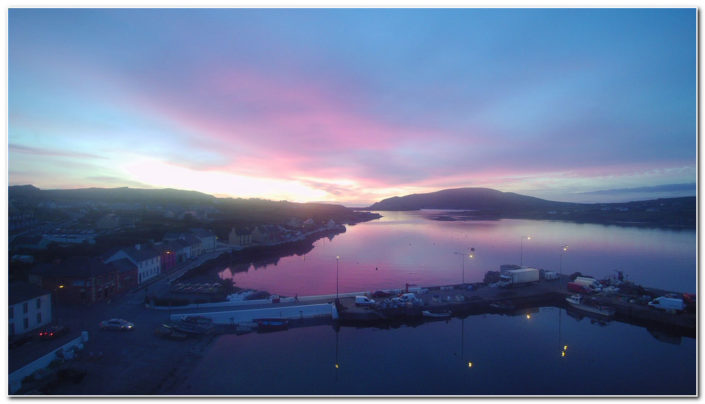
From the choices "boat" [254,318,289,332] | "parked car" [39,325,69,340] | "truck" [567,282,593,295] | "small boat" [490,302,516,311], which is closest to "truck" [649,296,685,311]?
"truck" [567,282,593,295]

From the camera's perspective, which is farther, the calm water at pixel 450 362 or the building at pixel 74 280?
the building at pixel 74 280

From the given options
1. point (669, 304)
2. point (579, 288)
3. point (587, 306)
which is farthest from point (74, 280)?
point (669, 304)

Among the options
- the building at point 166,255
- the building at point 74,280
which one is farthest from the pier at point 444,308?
the building at point 166,255

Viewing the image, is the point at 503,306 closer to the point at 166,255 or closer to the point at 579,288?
the point at 579,288

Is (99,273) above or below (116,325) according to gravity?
above

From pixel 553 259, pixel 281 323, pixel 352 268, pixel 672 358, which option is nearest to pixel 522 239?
pixel 553 259

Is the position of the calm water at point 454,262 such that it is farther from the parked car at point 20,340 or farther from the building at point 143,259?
the parked car at point 20,340

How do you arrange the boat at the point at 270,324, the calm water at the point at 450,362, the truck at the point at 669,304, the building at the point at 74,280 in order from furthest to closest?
the truck at the point at 669,304 → the building at the point at 74,280 → the boat at the point at 270,324 → the calm water at the point at 450,362
